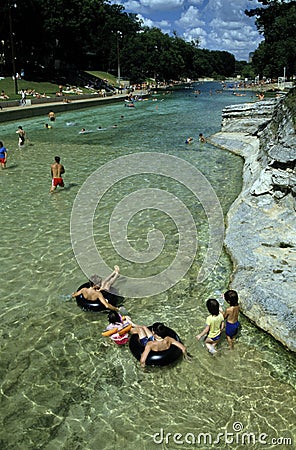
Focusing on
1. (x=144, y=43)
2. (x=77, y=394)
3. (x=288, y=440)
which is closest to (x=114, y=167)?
(x=77, y=394)

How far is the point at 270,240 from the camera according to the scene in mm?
10680

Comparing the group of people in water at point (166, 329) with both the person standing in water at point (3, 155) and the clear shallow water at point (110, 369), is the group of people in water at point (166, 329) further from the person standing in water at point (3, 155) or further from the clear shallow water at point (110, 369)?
the person standing in water at point (3, 155)

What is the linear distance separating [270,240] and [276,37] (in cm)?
8927

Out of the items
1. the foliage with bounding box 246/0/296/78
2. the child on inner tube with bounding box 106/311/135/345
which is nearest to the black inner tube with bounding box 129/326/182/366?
the child on inner tube with bounding box 106/311/135/345

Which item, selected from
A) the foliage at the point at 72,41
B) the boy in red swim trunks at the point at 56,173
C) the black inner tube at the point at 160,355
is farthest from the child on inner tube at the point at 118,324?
the foliage at the point at 72,41

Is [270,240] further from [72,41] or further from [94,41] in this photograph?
[94,41]

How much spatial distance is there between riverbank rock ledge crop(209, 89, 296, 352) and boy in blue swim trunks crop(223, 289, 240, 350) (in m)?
0.78

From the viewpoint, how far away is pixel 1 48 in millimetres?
60000

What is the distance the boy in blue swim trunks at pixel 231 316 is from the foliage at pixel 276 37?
3015 inches

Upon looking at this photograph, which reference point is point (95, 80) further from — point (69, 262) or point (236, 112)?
point (69, 262)

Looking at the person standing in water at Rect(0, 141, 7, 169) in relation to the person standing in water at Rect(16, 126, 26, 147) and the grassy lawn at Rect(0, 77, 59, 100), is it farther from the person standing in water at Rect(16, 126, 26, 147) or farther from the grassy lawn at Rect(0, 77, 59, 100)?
the grassy lawn at Rect(0, 77, 59, 100)

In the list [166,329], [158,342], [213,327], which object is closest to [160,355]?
[158,342]

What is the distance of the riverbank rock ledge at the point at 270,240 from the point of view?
313 inches

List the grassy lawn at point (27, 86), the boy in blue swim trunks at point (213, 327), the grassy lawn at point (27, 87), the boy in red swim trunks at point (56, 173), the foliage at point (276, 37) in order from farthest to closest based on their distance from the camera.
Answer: the foliage at point (276, 37)
the grassy lawn at point (27, 86)
the grassy lawn at point (27, 87)
the boy in red swim trunks at point (56, 173)
the boy in blue swim trunks at point (213, 327)
